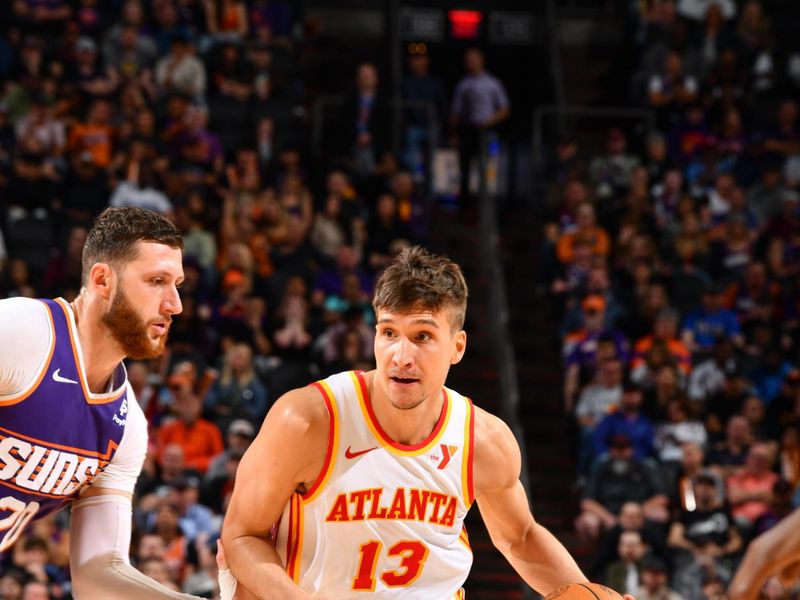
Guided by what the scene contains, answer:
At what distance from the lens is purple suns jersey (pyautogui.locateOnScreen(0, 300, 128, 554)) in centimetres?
443

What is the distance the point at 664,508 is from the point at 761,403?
1679 millimetres

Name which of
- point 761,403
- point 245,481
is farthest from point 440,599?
point 761,403

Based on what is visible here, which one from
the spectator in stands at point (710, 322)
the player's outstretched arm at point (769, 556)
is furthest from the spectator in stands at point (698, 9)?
the player's outstretched arm at point (769, 556)

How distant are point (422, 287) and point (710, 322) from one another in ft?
28.6

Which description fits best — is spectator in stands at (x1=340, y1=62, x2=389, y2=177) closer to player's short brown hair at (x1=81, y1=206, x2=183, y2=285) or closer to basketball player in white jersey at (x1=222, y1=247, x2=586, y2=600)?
player's short brown hair at (x1=81, y1=206, x2=183, y2=285)

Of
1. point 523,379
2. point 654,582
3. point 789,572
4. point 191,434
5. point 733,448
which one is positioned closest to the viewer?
point 789,572

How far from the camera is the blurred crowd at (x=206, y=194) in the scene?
10336 millimetres

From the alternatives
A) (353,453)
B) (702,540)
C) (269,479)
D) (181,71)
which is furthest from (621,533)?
(181,71)

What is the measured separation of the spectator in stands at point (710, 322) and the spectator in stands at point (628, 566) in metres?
3.13

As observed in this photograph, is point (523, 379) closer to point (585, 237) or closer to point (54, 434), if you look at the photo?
point (585, 237)

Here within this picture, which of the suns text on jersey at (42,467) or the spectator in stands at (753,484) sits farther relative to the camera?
the spectator in stands at (753,484)

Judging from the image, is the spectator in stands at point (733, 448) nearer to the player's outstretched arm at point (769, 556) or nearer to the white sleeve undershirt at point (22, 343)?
the player's outstretched arm at point (769, 556)

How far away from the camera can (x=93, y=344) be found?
4.60 metres

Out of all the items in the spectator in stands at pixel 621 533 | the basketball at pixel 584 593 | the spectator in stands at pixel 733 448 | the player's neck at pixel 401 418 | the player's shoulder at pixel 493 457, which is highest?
the player's neck at pixel 401 418
